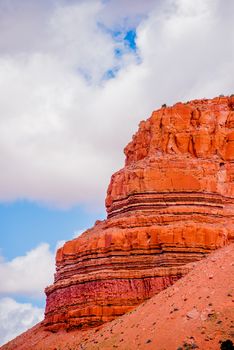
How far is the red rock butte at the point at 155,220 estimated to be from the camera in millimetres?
58344

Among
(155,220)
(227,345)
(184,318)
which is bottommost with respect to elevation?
(227,345)

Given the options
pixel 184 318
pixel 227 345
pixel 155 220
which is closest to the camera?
pixel 227 345

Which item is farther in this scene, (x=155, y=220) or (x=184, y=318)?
(x=155, y=220)

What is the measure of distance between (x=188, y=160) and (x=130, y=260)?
11.1 m

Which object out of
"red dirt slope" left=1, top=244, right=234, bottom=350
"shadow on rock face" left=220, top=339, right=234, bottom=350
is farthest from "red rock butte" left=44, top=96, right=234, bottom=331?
"shadow on rock face" left=220, top=339, right=234, bottom=350

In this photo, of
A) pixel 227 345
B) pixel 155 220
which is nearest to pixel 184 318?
pixel 227 345

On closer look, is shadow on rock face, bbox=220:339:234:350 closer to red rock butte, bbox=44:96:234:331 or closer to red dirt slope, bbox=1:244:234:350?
red dirt slope, bbox=1:244:234:350

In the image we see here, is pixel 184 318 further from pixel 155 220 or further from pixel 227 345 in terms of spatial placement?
pixel 155 220

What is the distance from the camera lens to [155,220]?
2399 inches

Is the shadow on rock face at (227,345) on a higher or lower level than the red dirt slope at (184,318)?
lower

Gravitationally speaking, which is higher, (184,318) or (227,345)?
(184,318)

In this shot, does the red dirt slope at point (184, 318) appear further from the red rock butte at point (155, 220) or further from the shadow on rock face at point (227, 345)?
the red rock butte at point (155, 220)

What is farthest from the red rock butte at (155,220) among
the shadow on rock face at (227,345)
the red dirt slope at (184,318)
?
the shadow on rock face at (227,345)

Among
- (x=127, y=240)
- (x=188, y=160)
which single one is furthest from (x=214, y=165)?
(x=127, y=240)
